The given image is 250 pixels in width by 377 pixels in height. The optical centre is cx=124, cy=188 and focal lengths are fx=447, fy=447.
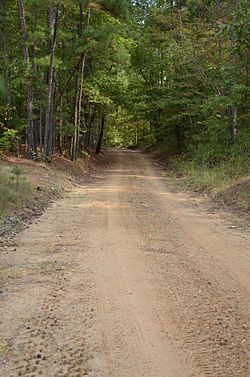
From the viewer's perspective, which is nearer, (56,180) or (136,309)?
(136,309)

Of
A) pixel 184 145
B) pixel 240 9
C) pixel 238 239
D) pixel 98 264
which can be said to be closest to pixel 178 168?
pixel 184 145

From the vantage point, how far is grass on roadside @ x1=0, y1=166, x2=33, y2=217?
1088 cm

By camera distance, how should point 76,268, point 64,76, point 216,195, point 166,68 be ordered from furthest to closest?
point 166,68 → point 64,76 → point 216,195 → point 76,268

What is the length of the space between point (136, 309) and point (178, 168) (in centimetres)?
2170

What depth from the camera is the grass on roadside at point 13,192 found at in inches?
428

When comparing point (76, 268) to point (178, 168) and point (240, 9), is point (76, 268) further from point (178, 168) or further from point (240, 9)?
point (178, 168)

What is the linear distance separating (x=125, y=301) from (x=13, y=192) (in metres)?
7.36

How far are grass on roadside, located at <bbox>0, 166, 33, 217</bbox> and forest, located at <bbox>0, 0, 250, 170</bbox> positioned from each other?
4.87m

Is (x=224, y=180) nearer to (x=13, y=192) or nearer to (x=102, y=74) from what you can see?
(x=13, y=192)

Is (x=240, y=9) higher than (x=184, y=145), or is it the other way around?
(x=240, y=9)

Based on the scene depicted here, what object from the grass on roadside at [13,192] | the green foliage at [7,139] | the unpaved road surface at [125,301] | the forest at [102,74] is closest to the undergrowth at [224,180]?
the forest at [102,74]

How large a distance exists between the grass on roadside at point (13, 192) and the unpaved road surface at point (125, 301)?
5.07 ft

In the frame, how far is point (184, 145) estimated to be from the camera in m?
32.8

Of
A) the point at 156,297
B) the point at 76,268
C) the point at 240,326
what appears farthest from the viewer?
the point at 76,268
